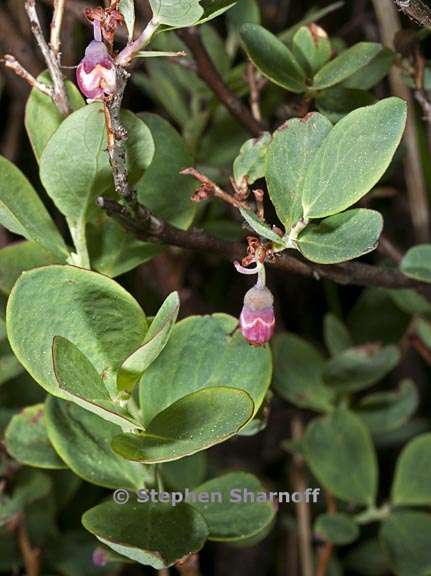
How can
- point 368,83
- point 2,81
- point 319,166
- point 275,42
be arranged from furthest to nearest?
point 2,81 < point 368,83 < point 275,42 < point 319,166

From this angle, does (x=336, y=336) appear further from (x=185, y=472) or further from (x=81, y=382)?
(x=81, y=382)

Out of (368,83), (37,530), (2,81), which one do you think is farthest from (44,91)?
(2,81)

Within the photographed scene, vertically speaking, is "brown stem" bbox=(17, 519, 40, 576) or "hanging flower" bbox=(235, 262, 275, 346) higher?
"hanging flower" bbox=(235, 262, 275, 346)

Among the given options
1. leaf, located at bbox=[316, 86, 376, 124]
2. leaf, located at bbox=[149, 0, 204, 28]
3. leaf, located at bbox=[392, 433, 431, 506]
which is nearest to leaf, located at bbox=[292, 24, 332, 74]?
leaf, located at bbox=[316, 86, 376, 124]

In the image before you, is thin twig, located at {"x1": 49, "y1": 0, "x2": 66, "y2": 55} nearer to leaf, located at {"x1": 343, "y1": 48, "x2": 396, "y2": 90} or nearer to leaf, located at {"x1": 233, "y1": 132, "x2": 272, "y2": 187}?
leaf, located at {"x1": 233, "y1": 132, "x2": 272, "y2": 187}

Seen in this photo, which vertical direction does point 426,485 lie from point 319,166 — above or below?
below

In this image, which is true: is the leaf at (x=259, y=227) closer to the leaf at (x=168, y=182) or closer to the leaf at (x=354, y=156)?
the leaf at (x=354, y=156)

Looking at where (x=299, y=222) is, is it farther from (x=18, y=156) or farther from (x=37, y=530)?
(x=18, y=156)
